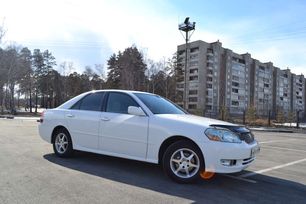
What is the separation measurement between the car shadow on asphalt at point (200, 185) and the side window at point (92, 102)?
117 cm

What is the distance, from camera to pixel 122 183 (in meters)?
5.64

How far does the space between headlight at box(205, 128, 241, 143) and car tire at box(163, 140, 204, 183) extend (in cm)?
33

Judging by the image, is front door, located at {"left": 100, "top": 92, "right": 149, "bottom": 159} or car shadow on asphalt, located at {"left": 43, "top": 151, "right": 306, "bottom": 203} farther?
front door, located at {"left": 100, "top": 92, "right": 149, "bottom": 159}

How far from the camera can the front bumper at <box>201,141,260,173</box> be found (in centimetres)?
548

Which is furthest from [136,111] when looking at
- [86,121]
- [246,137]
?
[246,137]

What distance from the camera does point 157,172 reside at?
6.58m

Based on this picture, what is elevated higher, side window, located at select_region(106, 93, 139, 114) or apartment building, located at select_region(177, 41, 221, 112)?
apartment building, located at select_region(177, 41, 221, 112)

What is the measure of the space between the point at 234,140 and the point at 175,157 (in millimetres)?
1041

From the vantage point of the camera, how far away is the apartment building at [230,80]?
A: 10562 centimetres

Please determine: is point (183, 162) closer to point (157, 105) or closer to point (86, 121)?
point (157, 105)

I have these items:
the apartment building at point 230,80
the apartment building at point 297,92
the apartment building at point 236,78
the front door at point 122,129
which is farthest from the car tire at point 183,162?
the apartment building at point 297,92

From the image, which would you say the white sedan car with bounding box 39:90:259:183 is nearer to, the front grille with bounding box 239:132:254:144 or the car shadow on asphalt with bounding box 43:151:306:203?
the front grille with bounding box 239:132:254:144

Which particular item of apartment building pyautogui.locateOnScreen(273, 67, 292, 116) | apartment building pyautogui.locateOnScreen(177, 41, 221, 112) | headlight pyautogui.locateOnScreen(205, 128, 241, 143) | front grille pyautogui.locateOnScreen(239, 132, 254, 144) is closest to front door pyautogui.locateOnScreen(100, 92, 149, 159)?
headlight pyautogui.locateOnScreen(205, 128, 241, 143)

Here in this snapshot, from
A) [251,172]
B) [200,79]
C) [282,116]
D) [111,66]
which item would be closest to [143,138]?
[251,172]
